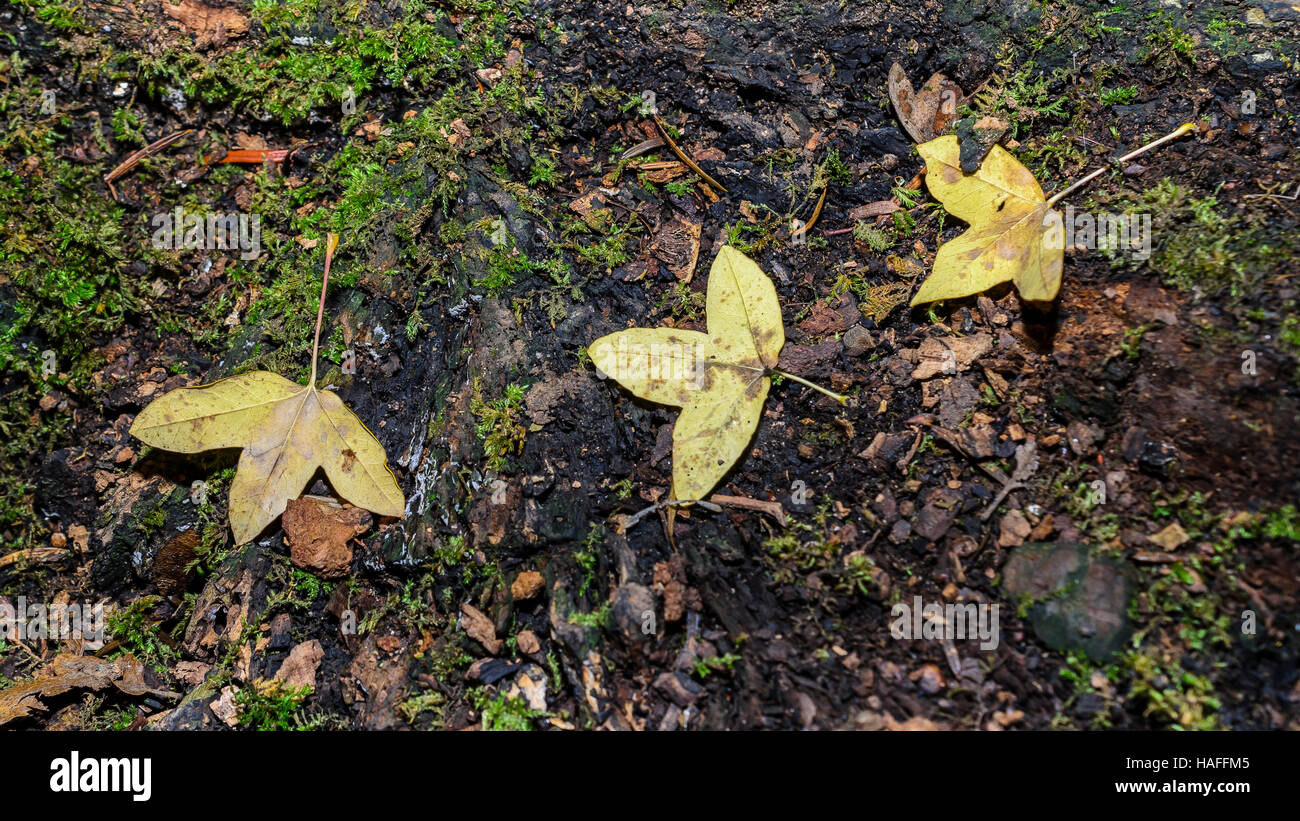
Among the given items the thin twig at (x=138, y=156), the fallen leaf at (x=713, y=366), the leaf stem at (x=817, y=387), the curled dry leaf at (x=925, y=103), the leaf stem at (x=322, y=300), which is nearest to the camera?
the fallen leaf at (x=713, y=366)

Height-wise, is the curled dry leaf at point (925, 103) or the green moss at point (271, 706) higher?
the curled dry leaf at point (925, 103)

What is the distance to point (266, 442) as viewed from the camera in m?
2.64

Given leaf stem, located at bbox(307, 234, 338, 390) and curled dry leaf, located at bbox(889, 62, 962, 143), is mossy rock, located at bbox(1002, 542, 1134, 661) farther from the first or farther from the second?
leaf stem, located at bbox(307, 234, 338, 390)

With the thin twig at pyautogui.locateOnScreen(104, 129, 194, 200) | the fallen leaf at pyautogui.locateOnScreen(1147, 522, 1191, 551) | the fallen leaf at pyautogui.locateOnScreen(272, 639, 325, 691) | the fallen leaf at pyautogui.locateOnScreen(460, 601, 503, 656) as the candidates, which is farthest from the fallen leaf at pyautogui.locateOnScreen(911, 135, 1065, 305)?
the thin twig at pyautogui.locateOnScreen(104, 129, 194, 200)

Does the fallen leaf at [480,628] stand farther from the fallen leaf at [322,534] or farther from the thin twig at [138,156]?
the thin twig at [138,156]

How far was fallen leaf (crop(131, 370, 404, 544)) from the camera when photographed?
256 centimetres

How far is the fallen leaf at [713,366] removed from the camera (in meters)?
2.36

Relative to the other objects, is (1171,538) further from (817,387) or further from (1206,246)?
(817,387)

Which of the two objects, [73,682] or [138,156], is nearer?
[73,682]

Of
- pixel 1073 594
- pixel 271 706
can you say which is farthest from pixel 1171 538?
pixel 271 706

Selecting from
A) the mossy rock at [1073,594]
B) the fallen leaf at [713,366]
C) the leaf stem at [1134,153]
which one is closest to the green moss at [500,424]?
the fallen leaf at [713,366]

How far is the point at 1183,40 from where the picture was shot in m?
2.78

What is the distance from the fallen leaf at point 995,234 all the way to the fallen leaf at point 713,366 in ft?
2.01
